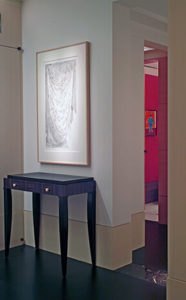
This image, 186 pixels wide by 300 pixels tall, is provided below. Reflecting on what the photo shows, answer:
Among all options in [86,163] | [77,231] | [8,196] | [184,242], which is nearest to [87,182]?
[86,163]

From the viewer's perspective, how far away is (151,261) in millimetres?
4289

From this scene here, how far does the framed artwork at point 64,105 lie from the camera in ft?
13.8

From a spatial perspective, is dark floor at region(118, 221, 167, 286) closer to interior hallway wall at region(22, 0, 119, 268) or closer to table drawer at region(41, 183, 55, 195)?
interior hallway wall at region(22, 0, 119, 268)

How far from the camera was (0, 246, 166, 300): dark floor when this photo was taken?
342 cm

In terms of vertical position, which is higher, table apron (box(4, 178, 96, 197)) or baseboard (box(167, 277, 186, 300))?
table apron (box(4, 178, 96, 197))

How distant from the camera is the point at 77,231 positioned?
4359 millimetres

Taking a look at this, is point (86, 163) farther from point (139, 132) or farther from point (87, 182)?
point (139, 132)

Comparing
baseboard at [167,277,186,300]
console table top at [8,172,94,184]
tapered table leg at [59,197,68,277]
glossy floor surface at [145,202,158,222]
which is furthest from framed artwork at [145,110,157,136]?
baseboard at [167,277,186,300]

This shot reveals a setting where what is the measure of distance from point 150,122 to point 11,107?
3.87 meters

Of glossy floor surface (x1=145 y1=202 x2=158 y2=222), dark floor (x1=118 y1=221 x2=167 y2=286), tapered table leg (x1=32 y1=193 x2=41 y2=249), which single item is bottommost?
dark floor (x1=118 y1=221 x2=167 y2=286)

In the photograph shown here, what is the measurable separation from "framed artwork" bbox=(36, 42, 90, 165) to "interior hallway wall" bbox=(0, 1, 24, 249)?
1.15ft

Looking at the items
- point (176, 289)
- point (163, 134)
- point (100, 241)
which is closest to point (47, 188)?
point (100, 241)

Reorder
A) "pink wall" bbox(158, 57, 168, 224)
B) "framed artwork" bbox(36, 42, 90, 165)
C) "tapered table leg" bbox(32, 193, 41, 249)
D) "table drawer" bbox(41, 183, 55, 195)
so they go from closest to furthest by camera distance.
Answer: "table drawer" bbox(41, 183, 55, 195), "framed artwork" bbox(36, 42, 90, 165), "tapered table leg" bbox(32, 193, 41, 249), "pink wall" bbox(158, 57, 168, 224)

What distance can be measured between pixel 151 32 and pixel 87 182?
7.29ft
